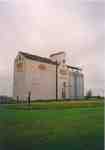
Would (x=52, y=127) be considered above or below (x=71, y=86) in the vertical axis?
below

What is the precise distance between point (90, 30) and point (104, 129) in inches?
33.6

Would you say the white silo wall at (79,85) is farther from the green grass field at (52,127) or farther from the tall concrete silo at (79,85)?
the green grass field at (52,127)

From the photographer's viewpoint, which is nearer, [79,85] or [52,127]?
[52,127]

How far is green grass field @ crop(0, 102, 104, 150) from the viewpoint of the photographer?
1580mm

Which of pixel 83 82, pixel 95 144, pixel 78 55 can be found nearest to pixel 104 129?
pixel 95 144

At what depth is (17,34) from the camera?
5.96ft

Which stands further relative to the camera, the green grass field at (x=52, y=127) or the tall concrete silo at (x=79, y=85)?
the tall concrete silo at (x=79, y=85)

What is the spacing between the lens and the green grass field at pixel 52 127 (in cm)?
158

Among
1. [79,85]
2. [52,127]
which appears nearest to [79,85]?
[79,85]

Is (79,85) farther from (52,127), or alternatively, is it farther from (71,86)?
(52,127)

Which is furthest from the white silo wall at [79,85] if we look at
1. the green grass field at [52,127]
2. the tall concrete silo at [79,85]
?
the green grass field at [52,127]

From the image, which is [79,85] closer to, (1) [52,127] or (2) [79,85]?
(2) [79,85]

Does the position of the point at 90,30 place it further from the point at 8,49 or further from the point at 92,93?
the point at 8,49

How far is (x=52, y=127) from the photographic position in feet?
5.40
